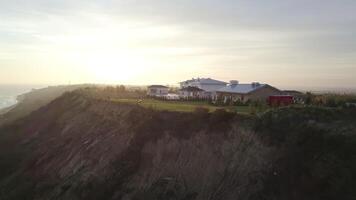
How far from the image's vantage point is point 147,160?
29.2 metres

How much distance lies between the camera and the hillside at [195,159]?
20234 millimetres

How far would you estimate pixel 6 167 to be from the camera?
1565 inches

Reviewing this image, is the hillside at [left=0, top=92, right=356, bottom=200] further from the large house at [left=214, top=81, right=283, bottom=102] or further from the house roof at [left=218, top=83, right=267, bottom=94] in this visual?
the house roof at [left=218, top=83, right=267, bottom=94]

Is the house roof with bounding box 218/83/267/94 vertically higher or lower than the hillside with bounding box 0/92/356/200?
higher

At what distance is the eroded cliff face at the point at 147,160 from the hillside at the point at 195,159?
0.25ft

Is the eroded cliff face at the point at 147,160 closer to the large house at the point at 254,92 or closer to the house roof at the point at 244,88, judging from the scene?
the large house at the point at 254,92

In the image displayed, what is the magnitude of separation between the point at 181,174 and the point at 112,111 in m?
18.7

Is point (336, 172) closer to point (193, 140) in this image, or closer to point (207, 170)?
point (207, 170)

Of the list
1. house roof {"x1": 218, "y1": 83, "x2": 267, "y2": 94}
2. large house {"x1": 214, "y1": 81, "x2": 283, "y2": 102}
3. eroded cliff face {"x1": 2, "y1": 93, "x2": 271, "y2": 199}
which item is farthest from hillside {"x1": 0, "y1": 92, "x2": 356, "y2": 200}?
house roof {"x1": 218, "y1": 83, "x2": 267, "y2": 94}

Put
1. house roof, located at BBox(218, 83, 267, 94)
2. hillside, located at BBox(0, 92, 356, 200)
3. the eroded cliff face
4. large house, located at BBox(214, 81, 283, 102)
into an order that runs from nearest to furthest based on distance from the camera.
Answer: hillside, located at BBox(0, 92, 356, 200) < the eroded cliff face < large house, located at BBox(214, 81, 283, 102) < house roof, located at BBox(218, 83, 267, 94)

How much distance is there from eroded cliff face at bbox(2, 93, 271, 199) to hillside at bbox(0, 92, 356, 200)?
3.0 inches

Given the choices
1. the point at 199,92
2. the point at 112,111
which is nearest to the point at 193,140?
the point at 112,111

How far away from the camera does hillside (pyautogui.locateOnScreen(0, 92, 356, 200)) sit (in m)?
20.2

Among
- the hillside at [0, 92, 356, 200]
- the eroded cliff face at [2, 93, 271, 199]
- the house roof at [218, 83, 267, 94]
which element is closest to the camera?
the hillside at [0, 92, 356, 200]
